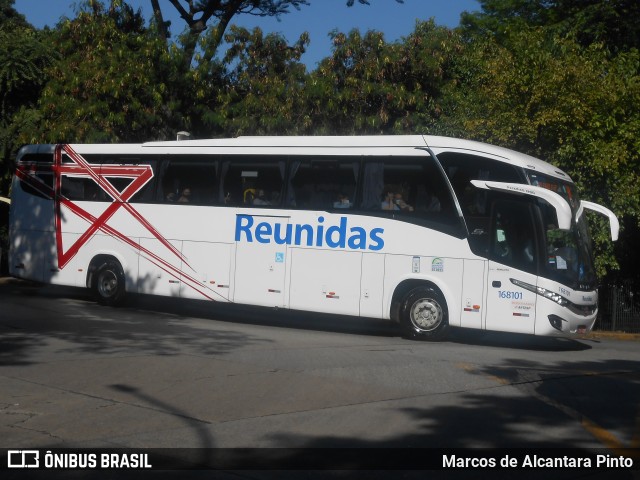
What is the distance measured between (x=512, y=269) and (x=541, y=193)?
1.43 metres

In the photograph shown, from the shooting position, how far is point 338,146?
1761cm

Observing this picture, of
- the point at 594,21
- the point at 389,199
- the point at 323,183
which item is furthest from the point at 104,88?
the point at 594,21

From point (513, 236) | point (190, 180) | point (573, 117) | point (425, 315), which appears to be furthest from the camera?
point (573, 117)

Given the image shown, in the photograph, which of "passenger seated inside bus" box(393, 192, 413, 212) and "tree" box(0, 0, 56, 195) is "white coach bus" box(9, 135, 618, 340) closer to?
"passenger seated inside bus" box(393, 192, 413, 212)

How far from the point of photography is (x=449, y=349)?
1520cm

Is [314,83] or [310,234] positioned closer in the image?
[310,234]

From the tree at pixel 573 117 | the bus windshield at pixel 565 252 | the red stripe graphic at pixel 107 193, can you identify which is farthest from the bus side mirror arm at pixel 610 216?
the red stripe graphic at pixel 107 193

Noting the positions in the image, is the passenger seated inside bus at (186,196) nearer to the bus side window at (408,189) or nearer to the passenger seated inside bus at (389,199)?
the bus side window at (408,189)

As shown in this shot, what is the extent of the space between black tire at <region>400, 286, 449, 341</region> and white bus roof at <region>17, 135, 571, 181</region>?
8.73 feet

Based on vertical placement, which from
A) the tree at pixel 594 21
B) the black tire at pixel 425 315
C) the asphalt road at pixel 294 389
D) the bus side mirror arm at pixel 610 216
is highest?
the tree at pixel 594 21

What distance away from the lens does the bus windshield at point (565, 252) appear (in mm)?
15531

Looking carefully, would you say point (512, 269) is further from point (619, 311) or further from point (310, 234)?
point (619, 311)

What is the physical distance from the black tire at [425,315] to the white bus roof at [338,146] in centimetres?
266

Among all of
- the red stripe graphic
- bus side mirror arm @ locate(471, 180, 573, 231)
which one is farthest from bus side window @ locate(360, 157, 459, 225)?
the red stripe graphic
